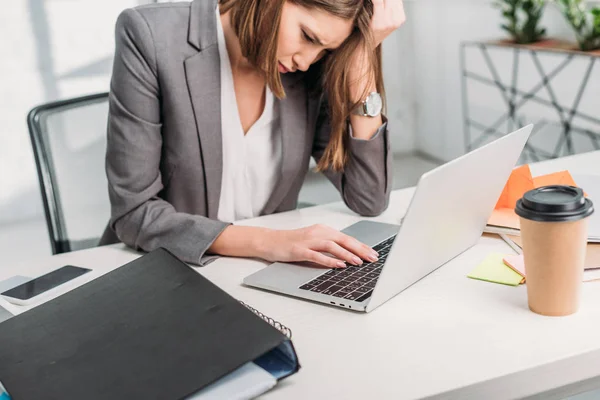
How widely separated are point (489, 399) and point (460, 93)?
3.28 metres

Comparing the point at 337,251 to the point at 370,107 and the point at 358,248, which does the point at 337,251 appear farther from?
the point at 370,107

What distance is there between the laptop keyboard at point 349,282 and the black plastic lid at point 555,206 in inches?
9.0

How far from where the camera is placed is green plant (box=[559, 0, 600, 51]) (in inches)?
108

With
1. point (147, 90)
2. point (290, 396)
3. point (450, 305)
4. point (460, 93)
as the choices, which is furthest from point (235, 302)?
point (460, 93)

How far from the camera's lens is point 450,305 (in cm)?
89

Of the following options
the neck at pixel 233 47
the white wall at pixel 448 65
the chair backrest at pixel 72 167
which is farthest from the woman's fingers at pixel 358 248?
the white wall at pixel 448 65

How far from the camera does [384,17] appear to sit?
1.32 metres

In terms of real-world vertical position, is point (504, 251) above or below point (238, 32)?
below

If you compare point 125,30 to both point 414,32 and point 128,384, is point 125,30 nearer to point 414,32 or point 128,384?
point 128,384

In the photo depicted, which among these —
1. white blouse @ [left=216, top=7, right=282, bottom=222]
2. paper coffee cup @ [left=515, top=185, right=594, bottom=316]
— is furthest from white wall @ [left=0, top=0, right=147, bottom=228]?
paper coffee cup @ [left=515, top=185, right=594, bottom=316]

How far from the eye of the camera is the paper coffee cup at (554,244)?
77 cm

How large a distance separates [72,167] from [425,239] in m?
0.81

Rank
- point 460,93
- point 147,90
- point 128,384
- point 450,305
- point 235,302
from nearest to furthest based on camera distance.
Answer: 1. point 128,384
2. point 235,302
3. point 450,305
4. point 147,90
5. point 460,93

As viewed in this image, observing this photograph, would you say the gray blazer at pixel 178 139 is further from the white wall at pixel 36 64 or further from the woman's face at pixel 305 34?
the white wall at pixel 36 64
